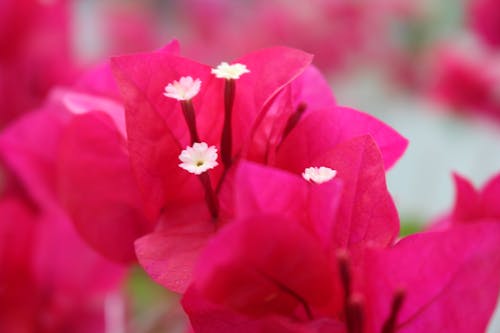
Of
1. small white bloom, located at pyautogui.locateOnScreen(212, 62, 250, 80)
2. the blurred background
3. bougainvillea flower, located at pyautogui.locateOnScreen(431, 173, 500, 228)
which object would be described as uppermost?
small white bloom, located at pyautogui.locateOnScreen(212, 62, 250, 80)

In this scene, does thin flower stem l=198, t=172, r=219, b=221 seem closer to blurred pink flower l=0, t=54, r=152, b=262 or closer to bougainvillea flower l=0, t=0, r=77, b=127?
blurred pink flower l=0, t=54, r=152, b=262

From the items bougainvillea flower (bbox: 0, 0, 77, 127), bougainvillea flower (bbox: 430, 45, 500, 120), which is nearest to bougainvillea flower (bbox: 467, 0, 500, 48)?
bougainvillea flower (bbox: 430, 45, 500, 120)

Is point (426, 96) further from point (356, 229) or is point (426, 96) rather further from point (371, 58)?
point (356, 229)

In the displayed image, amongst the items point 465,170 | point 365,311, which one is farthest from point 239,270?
point 465,170

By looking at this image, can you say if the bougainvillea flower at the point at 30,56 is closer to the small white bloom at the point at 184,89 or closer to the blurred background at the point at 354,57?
the blurred background at the point at 354,57

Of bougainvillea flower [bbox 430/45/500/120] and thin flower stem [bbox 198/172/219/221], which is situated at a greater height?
thin flower stem [bbox 198/172/219/221]

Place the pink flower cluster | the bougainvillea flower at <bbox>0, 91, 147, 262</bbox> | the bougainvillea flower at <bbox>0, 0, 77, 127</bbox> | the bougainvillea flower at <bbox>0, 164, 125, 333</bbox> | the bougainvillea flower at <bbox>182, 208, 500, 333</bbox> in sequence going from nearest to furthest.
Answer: the bougainvillea flower at <bbox>182, 208, 500, 333</bbox> → the bougainvillea flower at <bbox>0, 91, 147, 262</bbox> → the bougainvillea flower at <bbox>0, 164, 125, 333</bbox> → the bougainvillea flower at <bbox>0, 0, 77, 127</bbox> → the pink flower cluster
